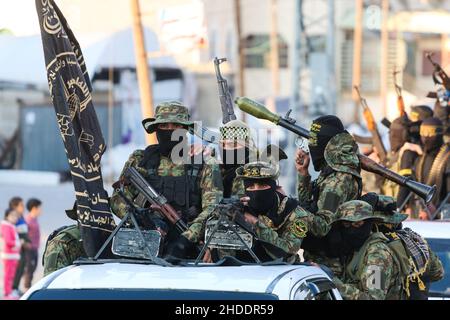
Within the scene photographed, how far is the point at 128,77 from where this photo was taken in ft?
129

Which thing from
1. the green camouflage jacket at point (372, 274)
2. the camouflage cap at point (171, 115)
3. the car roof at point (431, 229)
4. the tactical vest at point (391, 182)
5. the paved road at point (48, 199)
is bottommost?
the paved road at point (48, 199)

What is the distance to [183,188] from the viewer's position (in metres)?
7.93

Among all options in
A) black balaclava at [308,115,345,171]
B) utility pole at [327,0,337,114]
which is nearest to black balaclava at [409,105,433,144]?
black balaclava at [308,115,345,171]

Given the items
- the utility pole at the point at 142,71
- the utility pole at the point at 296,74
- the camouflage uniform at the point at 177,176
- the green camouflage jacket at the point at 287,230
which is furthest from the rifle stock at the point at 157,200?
the utility pole at the point at 296,74

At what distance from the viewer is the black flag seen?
7.64 meters

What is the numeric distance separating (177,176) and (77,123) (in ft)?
2.28

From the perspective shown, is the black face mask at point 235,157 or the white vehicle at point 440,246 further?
the white vehicle at point 440,246

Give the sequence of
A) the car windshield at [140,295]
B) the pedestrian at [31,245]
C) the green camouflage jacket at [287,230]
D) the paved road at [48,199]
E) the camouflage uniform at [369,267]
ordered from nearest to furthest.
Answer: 1. the car windshield at [140,295]
2. the green camouflage jacket at [287,230]
3. the camouflage uniform at [369,267]
4. the pedestrian at [31,245]
5. the paved road at [48,199]

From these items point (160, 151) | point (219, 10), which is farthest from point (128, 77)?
point (160, 151)

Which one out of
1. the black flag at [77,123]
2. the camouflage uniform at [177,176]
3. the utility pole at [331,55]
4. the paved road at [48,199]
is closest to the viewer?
the black flag at [77,123]

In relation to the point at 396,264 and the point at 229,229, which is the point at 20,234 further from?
the point at 229,229

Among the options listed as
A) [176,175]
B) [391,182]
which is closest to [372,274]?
[176,175]

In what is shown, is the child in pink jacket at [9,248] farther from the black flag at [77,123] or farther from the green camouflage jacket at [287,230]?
the green camouflage jacket at [287,230]

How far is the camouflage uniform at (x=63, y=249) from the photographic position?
7770 mm
